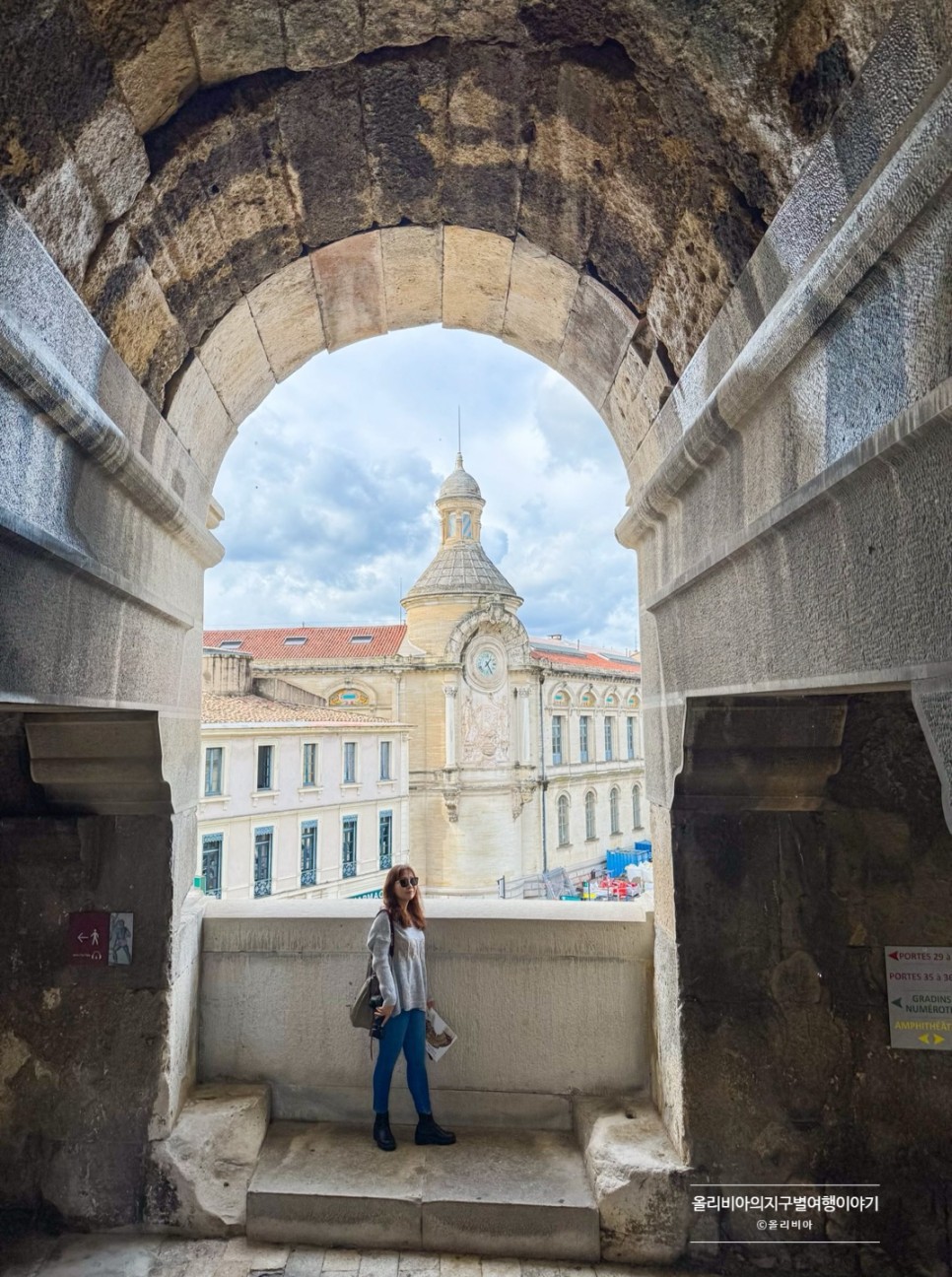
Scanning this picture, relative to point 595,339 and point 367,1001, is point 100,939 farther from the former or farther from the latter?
point 595,339

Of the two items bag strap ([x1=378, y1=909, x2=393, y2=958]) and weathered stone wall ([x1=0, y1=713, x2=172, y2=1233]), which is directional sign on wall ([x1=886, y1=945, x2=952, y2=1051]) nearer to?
bag strap ([x1=378, y1=909, x2=393, y2=958])

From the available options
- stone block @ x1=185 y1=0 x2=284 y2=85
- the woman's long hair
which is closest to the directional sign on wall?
the woman's long hair

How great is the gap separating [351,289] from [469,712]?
60.5ft

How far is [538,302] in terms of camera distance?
2922 mm

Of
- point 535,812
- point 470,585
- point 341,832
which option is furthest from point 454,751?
point 341,832

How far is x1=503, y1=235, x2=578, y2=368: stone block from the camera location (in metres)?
2.68

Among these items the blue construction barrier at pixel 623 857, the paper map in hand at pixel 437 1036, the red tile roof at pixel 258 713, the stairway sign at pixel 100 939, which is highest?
the red tile roof at pixel 258 713

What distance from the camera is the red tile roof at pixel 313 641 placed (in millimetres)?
23062

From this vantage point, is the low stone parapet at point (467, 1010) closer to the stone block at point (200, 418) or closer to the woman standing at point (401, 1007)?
the woman standing at point (401, 1007)

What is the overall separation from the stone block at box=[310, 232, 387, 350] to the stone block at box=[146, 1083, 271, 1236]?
3.12 metres

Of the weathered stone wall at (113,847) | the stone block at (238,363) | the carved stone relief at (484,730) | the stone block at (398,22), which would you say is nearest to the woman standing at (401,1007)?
the weathered stone wall at (113,847)

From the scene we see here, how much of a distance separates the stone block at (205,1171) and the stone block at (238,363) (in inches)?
109

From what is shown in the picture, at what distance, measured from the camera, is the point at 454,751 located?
2080cm

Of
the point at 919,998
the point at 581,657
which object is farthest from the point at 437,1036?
the point at 581,657
